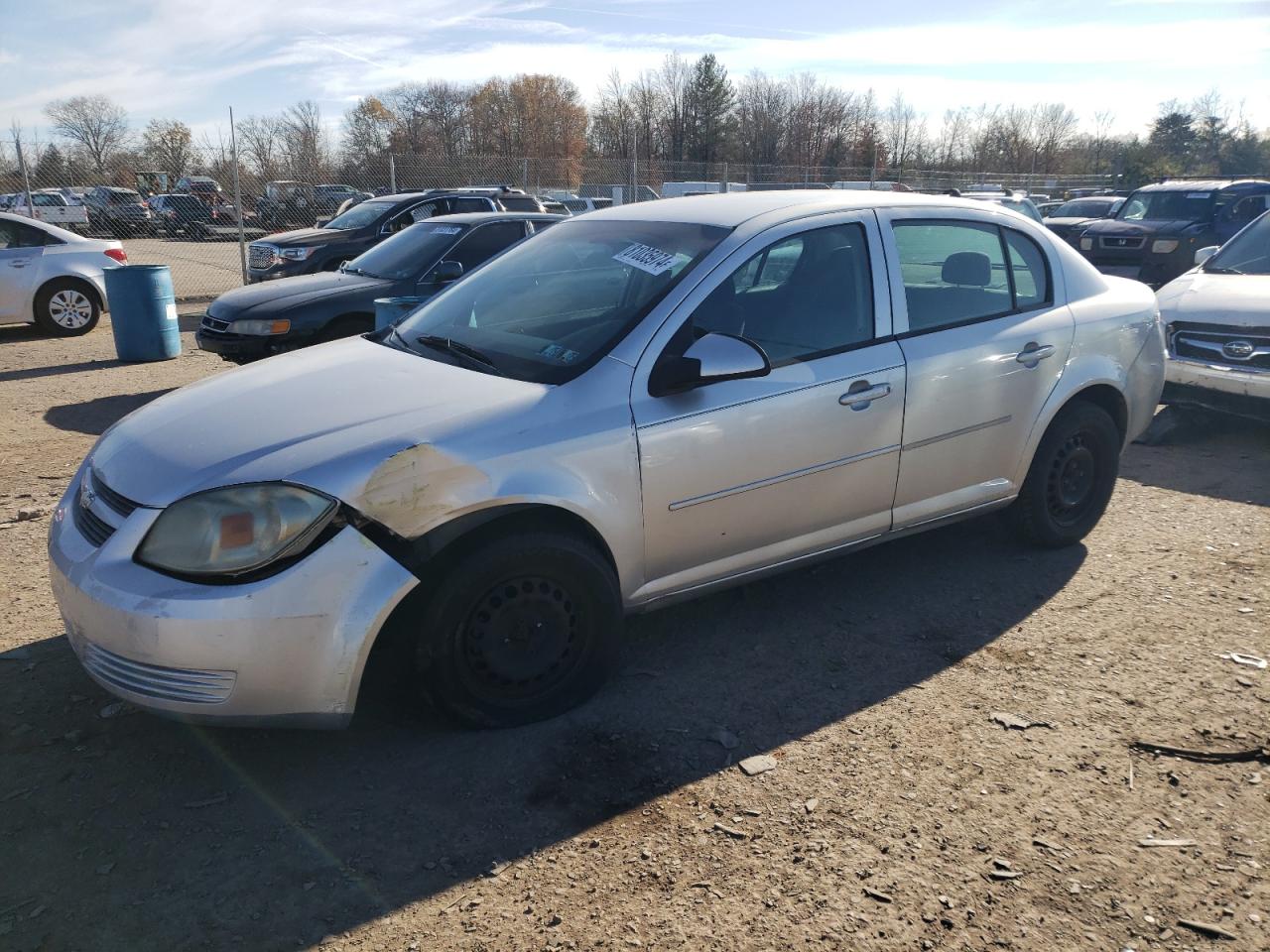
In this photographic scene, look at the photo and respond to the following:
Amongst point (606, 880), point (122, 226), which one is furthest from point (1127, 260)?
point (122, 226)

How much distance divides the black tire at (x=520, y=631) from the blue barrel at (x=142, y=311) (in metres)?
8.59

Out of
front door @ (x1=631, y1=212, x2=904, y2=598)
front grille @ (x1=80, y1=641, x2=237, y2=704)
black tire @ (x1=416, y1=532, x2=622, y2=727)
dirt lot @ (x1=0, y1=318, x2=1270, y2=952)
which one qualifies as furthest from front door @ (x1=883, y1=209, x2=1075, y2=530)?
front grille @ (x1=80, y1=641, x2=237, y2=704)

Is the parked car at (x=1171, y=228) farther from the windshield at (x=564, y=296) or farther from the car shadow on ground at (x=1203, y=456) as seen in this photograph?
the windshield at (x=564, y=296)

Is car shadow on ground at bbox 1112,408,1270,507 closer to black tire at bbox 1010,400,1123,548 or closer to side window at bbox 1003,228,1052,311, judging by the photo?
black tire at bbox 1010,400,1123,548

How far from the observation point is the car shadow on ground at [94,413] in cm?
757

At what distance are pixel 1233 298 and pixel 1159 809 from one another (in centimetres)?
564

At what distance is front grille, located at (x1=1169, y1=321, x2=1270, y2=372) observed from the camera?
678 centimetres

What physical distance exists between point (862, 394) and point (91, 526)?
2.80 m

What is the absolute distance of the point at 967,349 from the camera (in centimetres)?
416

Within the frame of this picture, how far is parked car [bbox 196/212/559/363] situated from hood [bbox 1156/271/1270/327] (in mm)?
5078

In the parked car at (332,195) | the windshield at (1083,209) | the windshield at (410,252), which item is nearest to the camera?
the windshield at (410,252)

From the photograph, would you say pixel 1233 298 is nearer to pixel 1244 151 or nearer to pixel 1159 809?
pixel 1159 809

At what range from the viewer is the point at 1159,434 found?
7.44 m

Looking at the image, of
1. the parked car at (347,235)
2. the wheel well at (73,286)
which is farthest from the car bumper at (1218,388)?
the wheel well at (73,286)
